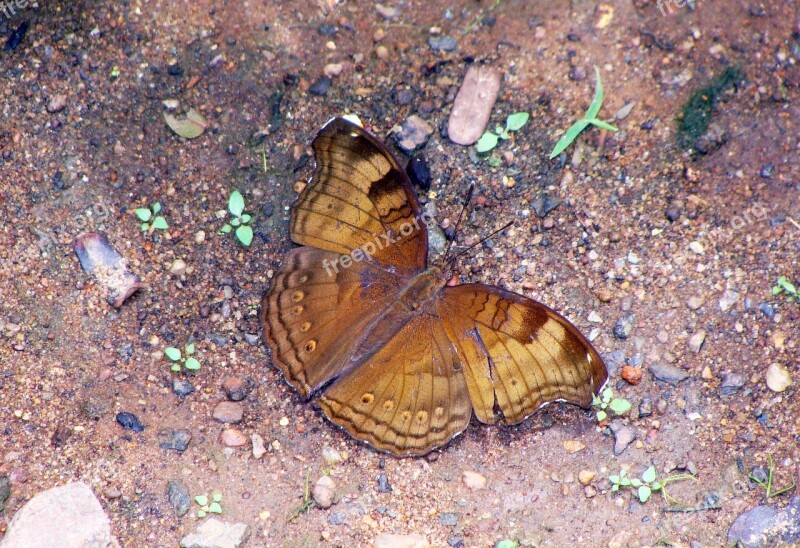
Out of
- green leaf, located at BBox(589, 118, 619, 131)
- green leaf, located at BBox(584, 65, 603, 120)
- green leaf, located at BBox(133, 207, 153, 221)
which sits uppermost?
green leaf, located at BBox(584, 65, 603, 120)

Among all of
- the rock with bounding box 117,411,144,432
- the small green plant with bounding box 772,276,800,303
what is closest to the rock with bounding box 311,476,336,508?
the rock with bounding box 117,411,144,432

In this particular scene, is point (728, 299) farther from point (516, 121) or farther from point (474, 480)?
point (474, 480)

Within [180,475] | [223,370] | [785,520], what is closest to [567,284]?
[785,520]

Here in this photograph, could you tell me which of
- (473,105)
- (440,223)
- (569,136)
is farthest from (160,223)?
(569,136)

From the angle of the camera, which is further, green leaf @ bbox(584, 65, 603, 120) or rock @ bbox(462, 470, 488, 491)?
green leaf @ bbox(584, 65, 603, 120)

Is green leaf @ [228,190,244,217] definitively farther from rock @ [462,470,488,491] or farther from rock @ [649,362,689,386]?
rock @ [649,362,689,386]
